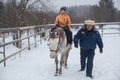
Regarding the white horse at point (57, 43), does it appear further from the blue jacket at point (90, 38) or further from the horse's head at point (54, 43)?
the blue jacket at point (90, 38)

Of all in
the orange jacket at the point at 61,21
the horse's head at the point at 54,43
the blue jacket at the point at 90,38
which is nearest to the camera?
the horse's head at the point at 54,43

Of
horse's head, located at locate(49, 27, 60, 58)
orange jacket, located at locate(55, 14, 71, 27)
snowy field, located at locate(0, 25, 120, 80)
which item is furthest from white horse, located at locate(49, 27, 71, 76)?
orange jacket, located at locate(55, 14, 71, 27)

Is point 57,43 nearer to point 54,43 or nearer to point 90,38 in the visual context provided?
point 54,43

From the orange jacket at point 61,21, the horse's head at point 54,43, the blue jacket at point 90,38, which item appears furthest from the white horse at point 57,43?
the orange jacket at point 61,21

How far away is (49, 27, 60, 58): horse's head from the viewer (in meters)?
7.54

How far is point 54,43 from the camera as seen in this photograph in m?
7.60

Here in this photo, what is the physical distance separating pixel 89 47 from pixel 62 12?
5.07 ft

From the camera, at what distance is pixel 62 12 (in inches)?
356

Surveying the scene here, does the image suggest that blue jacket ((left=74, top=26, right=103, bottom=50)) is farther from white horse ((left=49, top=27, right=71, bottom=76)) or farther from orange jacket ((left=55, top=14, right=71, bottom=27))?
orange jacket ((left=55, top=14, right=71, bottom=27))

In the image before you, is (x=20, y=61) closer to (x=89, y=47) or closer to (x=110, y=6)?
(x=89, y=47)

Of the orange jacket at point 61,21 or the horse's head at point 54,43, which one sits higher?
the orange jacket at point 61,21

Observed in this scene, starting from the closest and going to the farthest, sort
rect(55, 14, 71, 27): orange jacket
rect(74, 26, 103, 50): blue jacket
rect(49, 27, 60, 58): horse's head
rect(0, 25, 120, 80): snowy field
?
rect(49, 27, 60, 58): horse's head → rect(74, 26, 103, 50): blue jacket → rect(0, 25, 120, 80): snowy field → rect(55, 14, 71, 27): orange jacket

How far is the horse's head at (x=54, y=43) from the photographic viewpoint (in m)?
7.54

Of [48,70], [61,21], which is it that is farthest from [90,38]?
[48,70]
